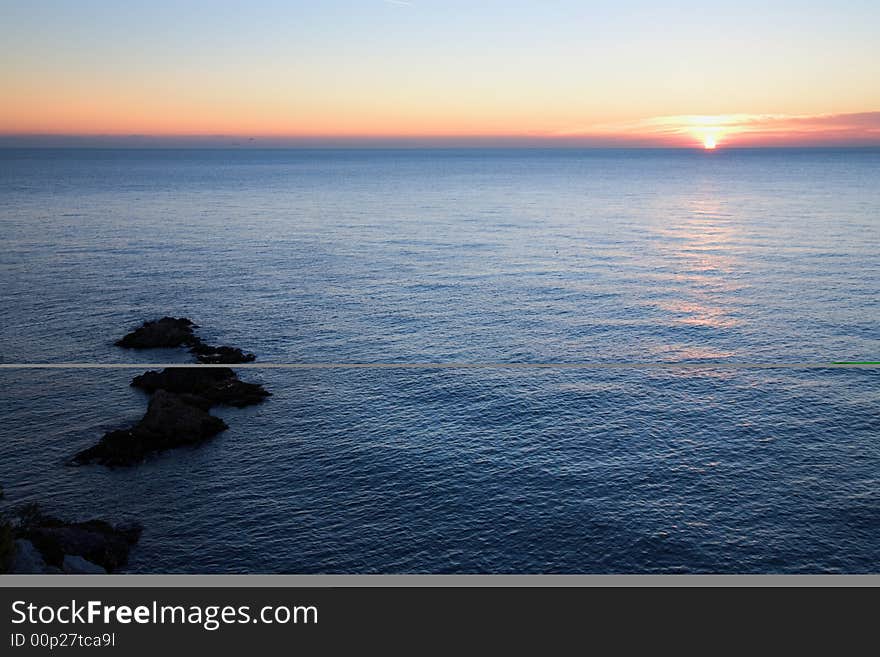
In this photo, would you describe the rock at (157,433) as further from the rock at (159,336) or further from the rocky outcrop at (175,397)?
the rock at (159,336)

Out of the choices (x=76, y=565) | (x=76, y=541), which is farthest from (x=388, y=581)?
(x=76, y=541)

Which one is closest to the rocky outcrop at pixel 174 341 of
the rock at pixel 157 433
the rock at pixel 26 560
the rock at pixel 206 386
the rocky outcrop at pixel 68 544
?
the rock at pixel 206 386

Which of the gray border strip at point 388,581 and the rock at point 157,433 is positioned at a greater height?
the gray border strip at point 388,581

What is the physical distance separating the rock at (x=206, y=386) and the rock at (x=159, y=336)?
708 cm

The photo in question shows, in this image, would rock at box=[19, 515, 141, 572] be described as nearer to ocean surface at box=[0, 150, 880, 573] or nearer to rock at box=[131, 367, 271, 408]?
ocean surface at box=[0, 150, 880, 573]

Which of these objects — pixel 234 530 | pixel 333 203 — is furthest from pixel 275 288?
pixel 333 203

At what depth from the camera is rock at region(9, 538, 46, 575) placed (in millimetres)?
25281

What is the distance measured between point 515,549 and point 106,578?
89.8ft

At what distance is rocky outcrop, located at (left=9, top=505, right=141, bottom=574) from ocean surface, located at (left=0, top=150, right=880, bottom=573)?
45.9 inches

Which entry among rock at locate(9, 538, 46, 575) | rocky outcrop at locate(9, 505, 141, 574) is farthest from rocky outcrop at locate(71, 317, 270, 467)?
rock at locate(9, 538, 46, 575)

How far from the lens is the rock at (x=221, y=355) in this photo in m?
54.8

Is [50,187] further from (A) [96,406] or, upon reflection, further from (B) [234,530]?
(B) [234,530]

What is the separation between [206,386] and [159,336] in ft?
37.6

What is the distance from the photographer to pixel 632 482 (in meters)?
37.0
